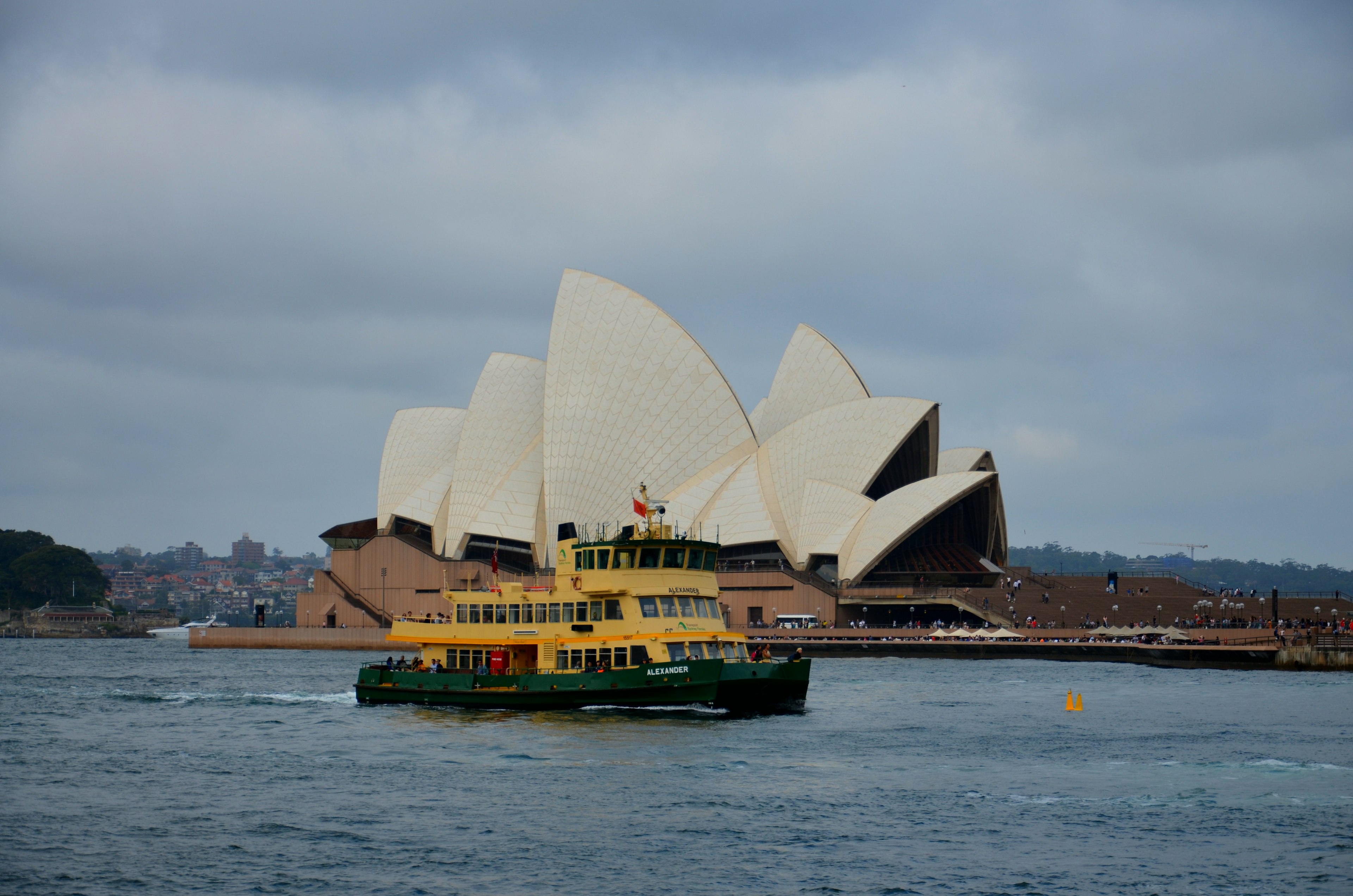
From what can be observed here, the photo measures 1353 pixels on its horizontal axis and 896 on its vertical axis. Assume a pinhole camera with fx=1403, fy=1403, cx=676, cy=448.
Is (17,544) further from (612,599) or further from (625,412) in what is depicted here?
(612,599)

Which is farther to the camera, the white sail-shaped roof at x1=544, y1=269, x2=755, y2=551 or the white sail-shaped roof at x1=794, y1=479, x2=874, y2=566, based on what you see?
the white sail-shaped roof at x1=544, y1=269, x2=755, y2=551

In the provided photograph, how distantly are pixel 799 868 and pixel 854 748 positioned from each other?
11728 millimetres

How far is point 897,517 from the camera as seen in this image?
8069 centimetres

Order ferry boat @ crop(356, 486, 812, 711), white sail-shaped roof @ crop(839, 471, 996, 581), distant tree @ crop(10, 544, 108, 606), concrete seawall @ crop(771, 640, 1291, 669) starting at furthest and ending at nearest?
distant tree @ crop(10, 544, 108, 606) < white sail-shaped roof @ crop(839, 471, 996, 581) < concrete seawall @ crop(771, 640, 1291, 669) < ferry boat @ crop(356, 486, 812, 711)

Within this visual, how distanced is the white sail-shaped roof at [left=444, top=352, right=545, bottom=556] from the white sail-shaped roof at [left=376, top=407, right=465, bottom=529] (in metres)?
3.25

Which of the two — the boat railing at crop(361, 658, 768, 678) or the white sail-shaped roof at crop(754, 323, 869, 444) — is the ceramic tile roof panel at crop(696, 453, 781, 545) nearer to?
the white sail-shaped roof at crop(754, 323, 869, 444)

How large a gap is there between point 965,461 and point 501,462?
105ft

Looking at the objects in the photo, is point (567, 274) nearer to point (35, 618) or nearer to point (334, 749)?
point (334, 749)

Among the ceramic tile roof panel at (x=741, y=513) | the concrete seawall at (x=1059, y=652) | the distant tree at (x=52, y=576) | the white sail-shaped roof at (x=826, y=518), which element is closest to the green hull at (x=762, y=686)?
the concrete seawall at (x=1059, y=652)

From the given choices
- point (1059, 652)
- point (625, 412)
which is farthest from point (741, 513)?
point (1059, 652)

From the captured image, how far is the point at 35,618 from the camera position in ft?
460

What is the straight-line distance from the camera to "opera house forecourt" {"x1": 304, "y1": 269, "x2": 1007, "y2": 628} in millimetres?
82000

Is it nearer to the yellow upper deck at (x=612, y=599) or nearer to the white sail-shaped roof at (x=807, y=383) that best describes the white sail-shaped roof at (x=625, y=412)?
the white sail-shaped roof at (x=807, y=383)

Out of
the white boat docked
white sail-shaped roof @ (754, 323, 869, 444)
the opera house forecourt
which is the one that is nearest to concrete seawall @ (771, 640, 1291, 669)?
the opera house forecourt
